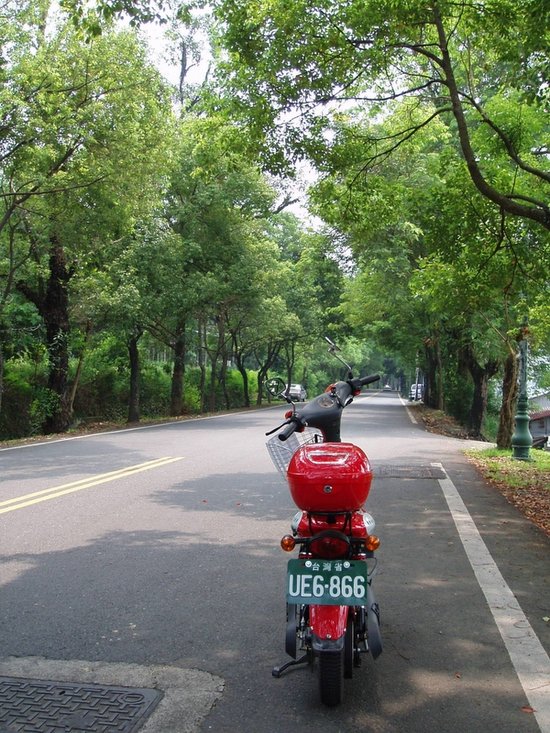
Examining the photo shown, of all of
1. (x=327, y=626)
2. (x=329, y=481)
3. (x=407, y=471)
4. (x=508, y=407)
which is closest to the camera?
(x=327, y=626)

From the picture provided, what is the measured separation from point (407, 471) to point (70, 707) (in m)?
9.07

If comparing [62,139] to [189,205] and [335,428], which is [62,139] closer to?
[189,205]

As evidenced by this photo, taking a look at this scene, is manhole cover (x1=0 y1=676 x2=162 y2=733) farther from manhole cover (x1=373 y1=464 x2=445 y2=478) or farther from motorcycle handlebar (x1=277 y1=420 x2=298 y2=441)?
manhole cover (x1=373 y1=464 x2=445 y2=478)

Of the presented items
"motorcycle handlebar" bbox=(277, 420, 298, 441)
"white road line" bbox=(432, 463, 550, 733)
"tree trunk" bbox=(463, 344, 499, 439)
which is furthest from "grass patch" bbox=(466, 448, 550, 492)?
"tree trunk" bbox=(463, 344, 499, 439)

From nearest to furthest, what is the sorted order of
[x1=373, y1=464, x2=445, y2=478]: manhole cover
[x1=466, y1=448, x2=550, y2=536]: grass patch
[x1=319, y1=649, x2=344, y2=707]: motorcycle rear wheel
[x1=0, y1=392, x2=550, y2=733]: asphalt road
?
[x1=319, y1=649, x2=344, y2=707]: motorcycle rear wheel, [x1=0, y1=392, x2=550, y2=733]: asphalt road, [x1=466, y1=448, x2=550, y2=536]: grass patch, [x1=373, y1=464, x2=445, y2=478]: manhole cover

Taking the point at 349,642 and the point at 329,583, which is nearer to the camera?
the point at 329,583

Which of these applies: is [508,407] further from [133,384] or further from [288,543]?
[133,384]

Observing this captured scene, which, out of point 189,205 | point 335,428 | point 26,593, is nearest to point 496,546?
point 335,428

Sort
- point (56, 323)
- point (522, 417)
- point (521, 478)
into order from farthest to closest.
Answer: point (56, 323) → point (522, 417) → point (521, 478)

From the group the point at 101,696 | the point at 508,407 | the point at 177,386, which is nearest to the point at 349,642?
the point at 101,696

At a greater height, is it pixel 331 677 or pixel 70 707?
pixel 331 677

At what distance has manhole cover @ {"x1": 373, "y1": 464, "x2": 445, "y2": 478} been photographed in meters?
11.3

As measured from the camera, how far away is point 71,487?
Result: 9352 mm

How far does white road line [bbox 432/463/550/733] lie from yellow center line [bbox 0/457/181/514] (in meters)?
4.92
